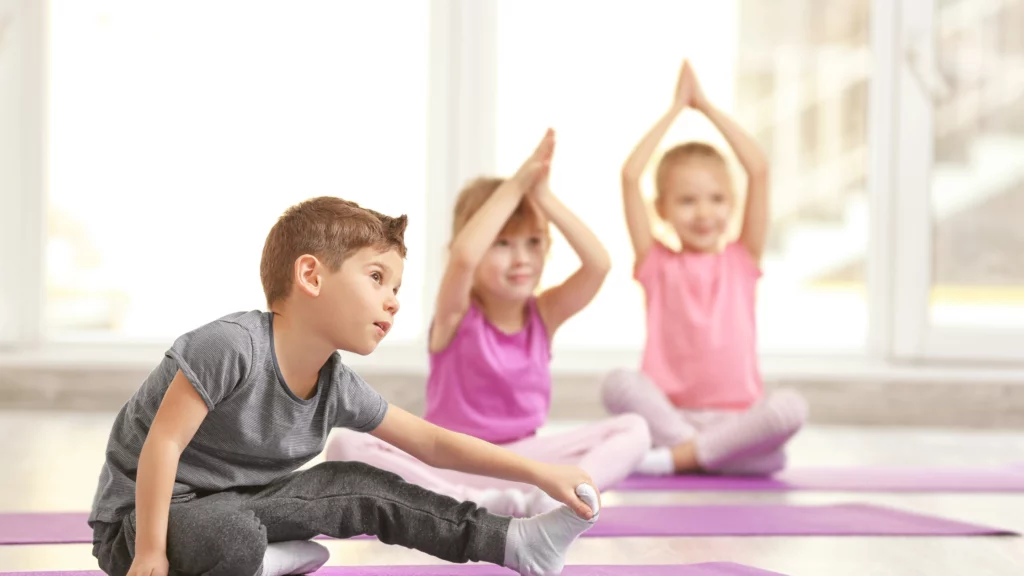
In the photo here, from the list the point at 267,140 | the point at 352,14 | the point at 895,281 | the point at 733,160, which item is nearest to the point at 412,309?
the point at 267,140

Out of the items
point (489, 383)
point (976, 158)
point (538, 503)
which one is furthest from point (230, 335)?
point (976, 158)

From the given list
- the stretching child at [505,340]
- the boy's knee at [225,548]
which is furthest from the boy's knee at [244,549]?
the stretching child at [505,340]

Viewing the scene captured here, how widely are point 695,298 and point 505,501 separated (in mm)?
816

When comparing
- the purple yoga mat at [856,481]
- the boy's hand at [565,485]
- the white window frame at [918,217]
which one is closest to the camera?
the boy's hand at [565,485]

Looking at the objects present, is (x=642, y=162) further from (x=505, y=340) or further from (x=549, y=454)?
(x=549, y=454)

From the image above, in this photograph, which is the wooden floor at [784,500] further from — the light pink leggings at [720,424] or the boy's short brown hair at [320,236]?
the boy's short brown hair at [320,236]

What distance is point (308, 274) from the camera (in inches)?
45.0

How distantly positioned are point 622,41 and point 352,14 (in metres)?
0.74

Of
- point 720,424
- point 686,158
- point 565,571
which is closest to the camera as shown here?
point 565,571

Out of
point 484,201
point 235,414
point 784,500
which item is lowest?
point 784,500

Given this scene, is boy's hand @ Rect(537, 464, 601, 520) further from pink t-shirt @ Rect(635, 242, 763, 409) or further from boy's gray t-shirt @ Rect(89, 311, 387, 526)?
pink t-shirt @ Rect(635, 242, 763, 409)

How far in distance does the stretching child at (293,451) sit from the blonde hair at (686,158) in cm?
118

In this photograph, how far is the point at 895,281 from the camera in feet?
10.2

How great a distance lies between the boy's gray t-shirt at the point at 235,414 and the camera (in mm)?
1090
